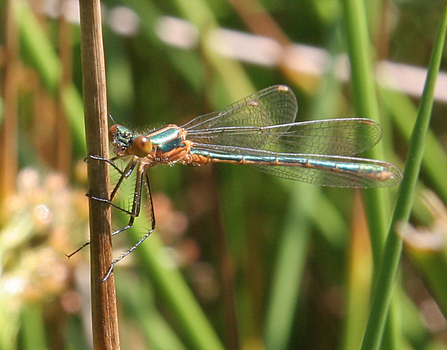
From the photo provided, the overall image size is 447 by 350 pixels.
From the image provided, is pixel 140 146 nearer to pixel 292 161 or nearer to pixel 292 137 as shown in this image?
pixel 292 161

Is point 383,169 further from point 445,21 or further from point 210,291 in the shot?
point 210,291

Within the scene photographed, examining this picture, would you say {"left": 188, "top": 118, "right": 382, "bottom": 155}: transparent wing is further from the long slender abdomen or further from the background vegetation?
the background vegetation

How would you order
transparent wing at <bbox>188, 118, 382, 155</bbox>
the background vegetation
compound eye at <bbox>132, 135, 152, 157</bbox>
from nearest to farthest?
compound eye at <bbox>132, 135, 152, 157</bbox> < the background vegetation < transparent wing at <bbox>188, 118, 382, 155</bbox>

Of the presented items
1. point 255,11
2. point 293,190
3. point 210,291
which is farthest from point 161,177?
point 255,11

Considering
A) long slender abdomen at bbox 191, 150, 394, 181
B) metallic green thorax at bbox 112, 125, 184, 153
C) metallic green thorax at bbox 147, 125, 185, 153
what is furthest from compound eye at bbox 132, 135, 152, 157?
long slender abdomen at bbox 191, 150, 394, 181

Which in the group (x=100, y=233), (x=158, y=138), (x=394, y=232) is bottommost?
(x=394, y=232)

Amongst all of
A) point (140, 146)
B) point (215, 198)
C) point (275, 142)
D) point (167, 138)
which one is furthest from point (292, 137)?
point (140, 146)

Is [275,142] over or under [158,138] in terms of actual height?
over
